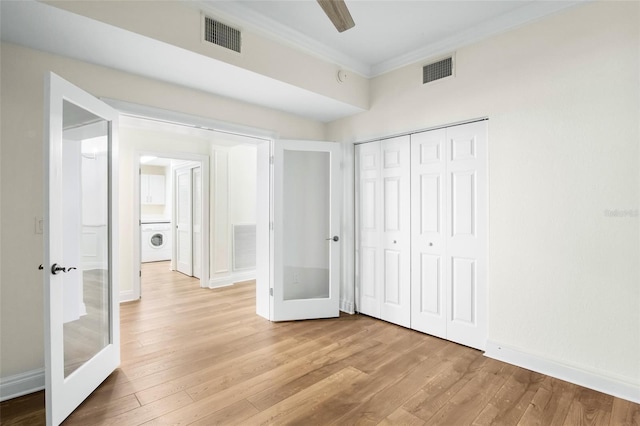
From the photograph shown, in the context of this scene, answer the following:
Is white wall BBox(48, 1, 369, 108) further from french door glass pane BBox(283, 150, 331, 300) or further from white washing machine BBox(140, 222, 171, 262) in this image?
white washing machine BBox(140, 222, 171, 262)

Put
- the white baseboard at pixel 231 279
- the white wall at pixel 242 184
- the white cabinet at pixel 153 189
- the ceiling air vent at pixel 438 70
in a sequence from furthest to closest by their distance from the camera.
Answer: the white cabinet at pixel 153 189 < the white wall at pixel 242 184 < the white baseboard at pixel 231 279 < the ceiling air vent at pixel 438 70

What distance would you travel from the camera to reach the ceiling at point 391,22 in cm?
251

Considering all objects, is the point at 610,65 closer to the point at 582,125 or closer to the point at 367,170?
the point at 582,125

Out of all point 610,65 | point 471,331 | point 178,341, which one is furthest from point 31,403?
point 610,65

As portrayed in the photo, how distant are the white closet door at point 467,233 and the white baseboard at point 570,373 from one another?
19 cm

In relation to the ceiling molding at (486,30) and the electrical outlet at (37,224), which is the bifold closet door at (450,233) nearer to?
the ceiling molding at (486,30)

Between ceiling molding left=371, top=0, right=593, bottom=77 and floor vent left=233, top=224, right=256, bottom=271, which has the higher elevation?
ceiling molding left=371, top=0, right=593, bottom=77

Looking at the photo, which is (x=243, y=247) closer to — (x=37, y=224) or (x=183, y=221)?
(x=183, y=221)

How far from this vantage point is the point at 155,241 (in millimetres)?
8031

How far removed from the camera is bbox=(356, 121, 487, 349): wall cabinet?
294 cm

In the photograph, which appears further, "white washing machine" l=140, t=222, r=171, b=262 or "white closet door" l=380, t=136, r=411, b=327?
"white washing machine" l=140, t=222, r=171, b=262

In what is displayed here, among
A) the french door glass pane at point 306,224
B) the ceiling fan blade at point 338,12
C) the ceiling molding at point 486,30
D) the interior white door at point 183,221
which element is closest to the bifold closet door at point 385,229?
the french door glass pane at point 306,224

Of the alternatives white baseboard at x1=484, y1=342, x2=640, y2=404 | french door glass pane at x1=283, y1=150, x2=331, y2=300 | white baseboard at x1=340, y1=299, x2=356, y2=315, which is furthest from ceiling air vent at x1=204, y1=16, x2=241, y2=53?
white baseboard at x1=484, y1=342, x2=640, y2=404

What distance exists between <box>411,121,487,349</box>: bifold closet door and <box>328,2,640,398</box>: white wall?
0.41 ft
